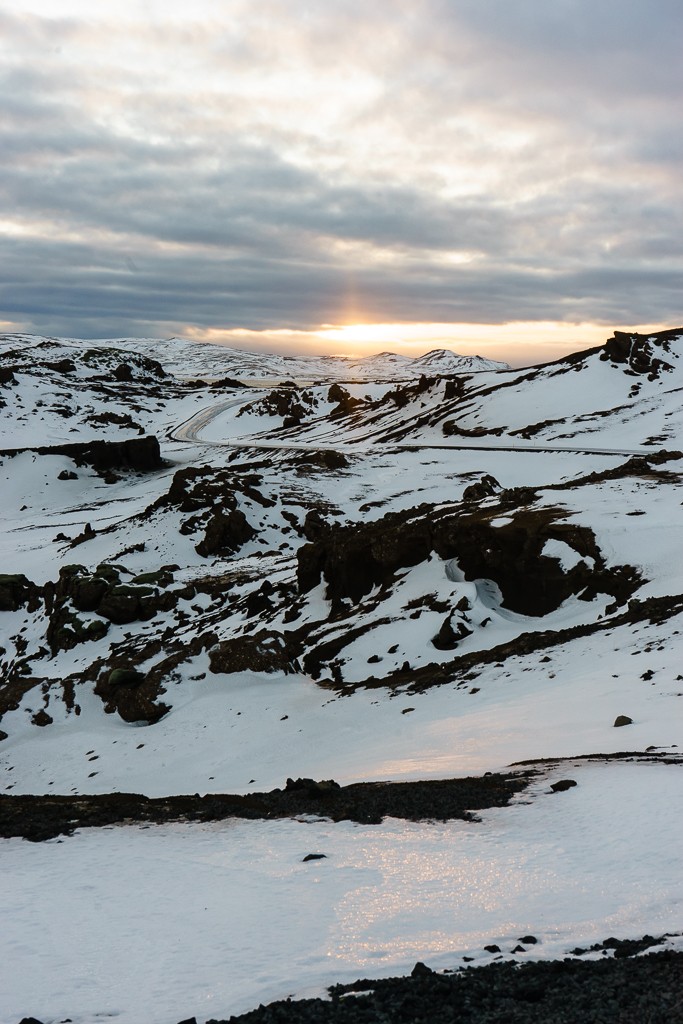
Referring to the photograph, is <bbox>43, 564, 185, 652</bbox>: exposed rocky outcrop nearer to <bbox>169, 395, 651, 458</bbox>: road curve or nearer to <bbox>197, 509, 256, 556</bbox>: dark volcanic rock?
<bbox>197, 509, 256, 556</bbox>: dark volcanic rock

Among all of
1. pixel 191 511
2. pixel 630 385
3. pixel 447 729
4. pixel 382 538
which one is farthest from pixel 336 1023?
pixel 630 385

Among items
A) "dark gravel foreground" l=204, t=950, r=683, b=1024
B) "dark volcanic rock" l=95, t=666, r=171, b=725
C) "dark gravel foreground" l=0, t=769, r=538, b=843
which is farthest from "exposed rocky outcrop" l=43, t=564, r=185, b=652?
"dark gravel foreground" l=204, t=950, r=683, b=1024

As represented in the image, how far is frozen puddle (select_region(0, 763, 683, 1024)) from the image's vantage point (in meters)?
8.09

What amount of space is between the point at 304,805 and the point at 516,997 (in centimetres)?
761

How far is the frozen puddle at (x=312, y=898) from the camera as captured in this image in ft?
26.5

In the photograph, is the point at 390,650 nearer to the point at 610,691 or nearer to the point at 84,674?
the point at 610,691

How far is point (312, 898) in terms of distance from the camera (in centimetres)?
999

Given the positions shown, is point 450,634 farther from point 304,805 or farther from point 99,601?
point 99,601

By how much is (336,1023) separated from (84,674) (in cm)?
2537

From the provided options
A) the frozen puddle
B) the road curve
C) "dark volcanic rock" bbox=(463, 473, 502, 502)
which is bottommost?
the frozen puddle

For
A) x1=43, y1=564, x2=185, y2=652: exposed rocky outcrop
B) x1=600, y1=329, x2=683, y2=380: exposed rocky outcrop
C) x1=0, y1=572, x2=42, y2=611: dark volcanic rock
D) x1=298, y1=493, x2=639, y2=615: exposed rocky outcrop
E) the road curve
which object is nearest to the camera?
x1=298, y1=493, x2=639, y2=615: exposed rocky outcrop

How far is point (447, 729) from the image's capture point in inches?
753

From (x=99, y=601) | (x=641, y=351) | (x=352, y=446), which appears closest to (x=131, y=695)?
(x=99, y=601)

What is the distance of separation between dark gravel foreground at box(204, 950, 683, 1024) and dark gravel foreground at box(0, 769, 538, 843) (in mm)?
5001
